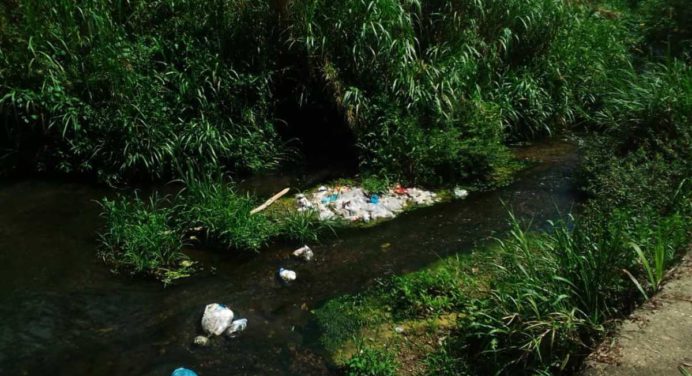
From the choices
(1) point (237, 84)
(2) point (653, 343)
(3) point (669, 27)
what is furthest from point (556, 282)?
(3) point (669, 27)

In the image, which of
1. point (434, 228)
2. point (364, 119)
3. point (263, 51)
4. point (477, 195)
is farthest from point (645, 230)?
A: point (263, 51)

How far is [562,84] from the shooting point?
8062 mm

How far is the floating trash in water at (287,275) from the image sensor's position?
5164 millimetres

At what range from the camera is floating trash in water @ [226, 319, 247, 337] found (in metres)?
4.51

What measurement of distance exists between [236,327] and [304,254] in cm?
112

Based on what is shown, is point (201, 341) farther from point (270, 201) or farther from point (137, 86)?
point (137, 86)

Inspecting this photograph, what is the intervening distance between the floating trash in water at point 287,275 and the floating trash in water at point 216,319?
625 mm

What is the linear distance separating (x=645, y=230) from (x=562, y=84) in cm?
424

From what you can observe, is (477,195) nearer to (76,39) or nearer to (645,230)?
(645,230)

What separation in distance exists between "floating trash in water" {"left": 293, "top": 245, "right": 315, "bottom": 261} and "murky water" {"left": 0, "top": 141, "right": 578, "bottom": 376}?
78 mm

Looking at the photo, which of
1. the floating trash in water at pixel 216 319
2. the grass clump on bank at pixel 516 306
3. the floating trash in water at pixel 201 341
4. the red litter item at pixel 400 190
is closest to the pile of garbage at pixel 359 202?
the red litter item at pixel 400 190

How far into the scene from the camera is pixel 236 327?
455 cm

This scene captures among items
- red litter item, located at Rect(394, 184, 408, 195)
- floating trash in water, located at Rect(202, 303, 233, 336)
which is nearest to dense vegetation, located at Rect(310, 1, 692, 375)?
floating trash in water, located at Rect(202, 303, 233, 336)

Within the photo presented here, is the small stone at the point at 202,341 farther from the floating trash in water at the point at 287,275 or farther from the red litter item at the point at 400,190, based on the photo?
the red litter item at the point at 400,190
